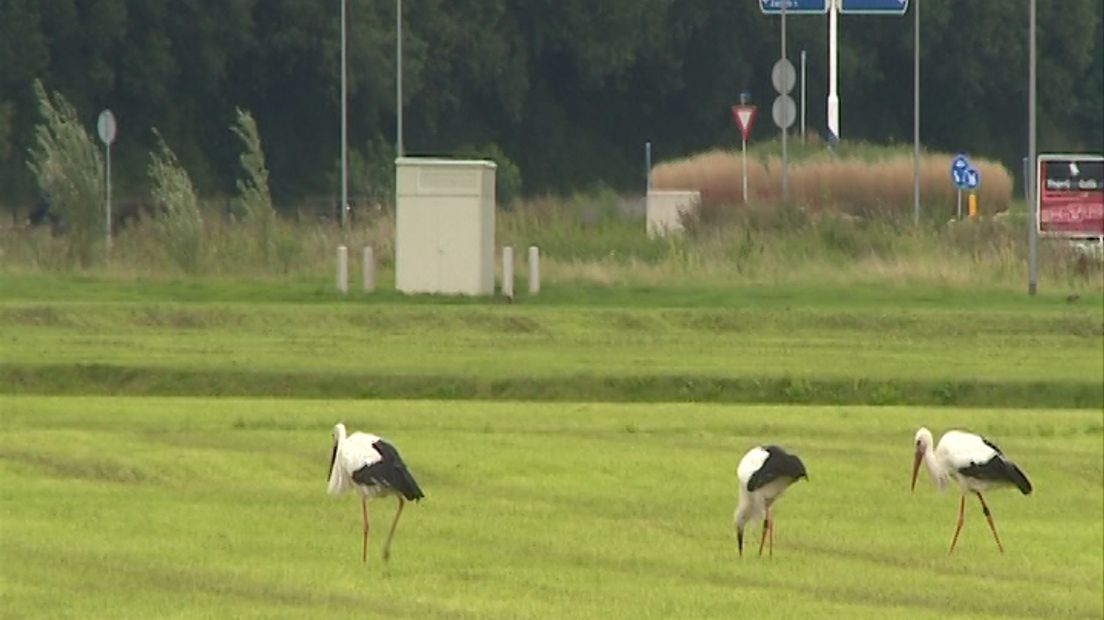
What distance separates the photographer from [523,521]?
→ 59.6 feet

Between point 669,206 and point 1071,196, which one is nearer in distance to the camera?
point 1071,196

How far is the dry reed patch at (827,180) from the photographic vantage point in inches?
2224

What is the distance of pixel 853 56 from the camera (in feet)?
219

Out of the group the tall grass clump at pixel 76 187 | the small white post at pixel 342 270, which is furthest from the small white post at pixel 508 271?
the tall grass clump at pixel 76 187

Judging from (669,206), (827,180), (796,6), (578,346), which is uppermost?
(796,6)

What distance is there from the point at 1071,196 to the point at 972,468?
30.5 metres

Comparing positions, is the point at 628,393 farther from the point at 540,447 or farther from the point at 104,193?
the point at 104,193

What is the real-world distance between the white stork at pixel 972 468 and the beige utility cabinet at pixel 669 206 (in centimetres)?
3331

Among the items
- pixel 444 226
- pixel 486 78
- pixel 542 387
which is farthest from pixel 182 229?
pixel 486 78

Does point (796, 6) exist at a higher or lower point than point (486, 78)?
higher

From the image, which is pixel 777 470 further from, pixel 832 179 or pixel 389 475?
pixel 832 179

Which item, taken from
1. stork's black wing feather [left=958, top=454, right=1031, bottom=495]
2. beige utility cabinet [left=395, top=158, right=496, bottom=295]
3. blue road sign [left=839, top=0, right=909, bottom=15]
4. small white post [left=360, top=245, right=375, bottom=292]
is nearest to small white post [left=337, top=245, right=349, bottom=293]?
small white post [left=360, top=245, right=375, bottom=292]

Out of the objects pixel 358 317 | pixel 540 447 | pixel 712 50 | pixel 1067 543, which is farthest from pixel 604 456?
pixel 712 50

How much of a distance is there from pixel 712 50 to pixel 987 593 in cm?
4840
